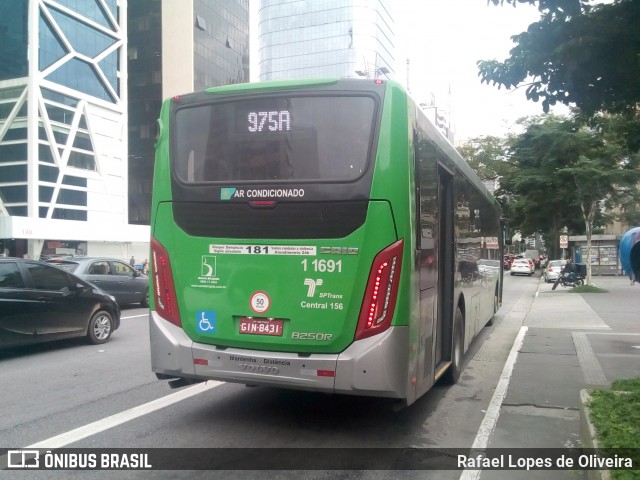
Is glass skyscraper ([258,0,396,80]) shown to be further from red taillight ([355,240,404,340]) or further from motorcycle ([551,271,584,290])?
red taillight ([355,240,404,340])

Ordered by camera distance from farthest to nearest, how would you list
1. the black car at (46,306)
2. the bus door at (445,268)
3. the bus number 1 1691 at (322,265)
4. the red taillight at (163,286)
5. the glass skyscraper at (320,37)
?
the glass skyscraper at (320,37) < the black car at (46,306) < the bus door at (445,268) < the red taillight at (163,286) < the bus number 1 1691 at (322,265)

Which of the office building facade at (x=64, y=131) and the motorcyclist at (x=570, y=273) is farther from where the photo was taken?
the office building facade at (x=64, y=131)

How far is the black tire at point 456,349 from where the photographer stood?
7.41 meters

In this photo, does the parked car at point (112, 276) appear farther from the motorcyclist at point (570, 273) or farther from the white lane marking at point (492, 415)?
the motorcyclist at point (570, 273)

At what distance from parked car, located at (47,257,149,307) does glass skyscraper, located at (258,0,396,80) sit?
231ft

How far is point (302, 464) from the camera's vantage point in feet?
15.9

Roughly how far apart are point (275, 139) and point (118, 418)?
10.8ft

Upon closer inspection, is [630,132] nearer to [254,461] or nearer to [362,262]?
[362,262]

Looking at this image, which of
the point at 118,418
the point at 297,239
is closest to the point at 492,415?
the point at 297,239

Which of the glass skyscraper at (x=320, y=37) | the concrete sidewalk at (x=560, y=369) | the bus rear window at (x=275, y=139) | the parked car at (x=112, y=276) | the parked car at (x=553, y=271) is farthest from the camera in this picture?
the glass skyscraper at (x=320, y=37)

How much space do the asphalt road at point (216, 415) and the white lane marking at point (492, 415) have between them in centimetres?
8

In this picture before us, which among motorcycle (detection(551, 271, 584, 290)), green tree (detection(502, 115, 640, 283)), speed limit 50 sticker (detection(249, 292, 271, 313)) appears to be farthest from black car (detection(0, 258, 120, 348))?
motorcycle (detection(551, 271, 584, 290))

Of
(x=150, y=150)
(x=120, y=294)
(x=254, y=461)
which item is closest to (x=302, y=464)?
(x=254, y=461)

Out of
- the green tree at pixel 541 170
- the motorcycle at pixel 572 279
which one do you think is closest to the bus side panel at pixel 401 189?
the green tree at pixel 541 170
